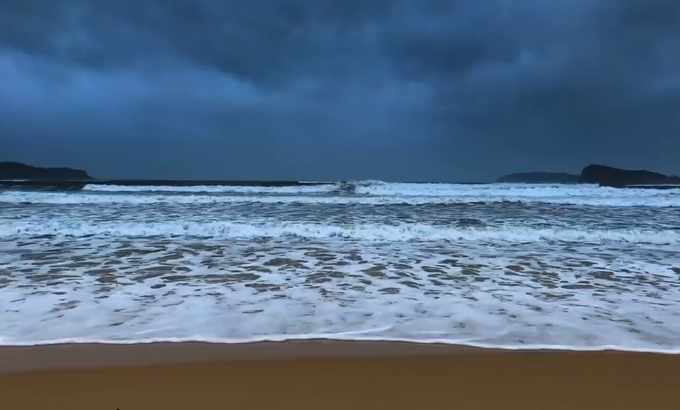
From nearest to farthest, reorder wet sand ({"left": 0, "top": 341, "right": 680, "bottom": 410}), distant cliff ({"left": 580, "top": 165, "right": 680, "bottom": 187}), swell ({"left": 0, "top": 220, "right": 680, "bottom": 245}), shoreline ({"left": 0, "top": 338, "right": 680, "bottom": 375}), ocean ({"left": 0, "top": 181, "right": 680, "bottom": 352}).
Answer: wet sand ({"left": 0, "top": 341, "right": 680, "bottom": 410}) < shoreline ({"left": 0, "top": 338, "right": 680, "bottom": 375}) < ocean ({"left": 0, "top": 181, "right": 680, "bottom": 352}) < swell ({"left": 0, "top": 220, "right": 680, "bottom": 245}) < distant cliff ({"left": 580, "top": 165, "right": 680, "bottom": 187})

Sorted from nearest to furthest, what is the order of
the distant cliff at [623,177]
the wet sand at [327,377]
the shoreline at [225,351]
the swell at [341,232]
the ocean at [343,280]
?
the wet sand at [327,377] < the shoreline at [225,351] < the ocean at [343,280] < the swell at [341,232] < the distant cliff at [623,177]

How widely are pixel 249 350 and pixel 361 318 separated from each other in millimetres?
1200

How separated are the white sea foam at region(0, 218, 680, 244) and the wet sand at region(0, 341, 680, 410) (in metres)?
6.40

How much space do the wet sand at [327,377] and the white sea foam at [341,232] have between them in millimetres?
6400

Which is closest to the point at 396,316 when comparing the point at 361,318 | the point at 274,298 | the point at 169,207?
the point at 361,318

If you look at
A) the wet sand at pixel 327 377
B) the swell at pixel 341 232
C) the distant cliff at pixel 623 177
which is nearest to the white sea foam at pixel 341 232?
the swell at pixel 341 232

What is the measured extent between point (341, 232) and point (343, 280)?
4458 mm

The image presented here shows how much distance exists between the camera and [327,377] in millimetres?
3014

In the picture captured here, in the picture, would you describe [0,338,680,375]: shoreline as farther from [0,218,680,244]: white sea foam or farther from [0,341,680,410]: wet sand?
[0,218,680,244]: white sea foam

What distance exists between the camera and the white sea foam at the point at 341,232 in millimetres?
9953

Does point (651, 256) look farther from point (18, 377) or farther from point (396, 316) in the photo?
point (18, 377)

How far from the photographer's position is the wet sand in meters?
2.64

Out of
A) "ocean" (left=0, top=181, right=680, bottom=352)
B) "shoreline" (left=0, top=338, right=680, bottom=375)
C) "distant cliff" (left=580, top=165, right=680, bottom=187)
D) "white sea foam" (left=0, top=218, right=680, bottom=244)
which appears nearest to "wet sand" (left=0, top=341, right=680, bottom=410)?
"shoreline" (left=0, top=338, right=680, bottom=375)

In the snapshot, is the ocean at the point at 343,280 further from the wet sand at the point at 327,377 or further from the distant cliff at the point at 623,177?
the distant cliff at the point at 623,177
